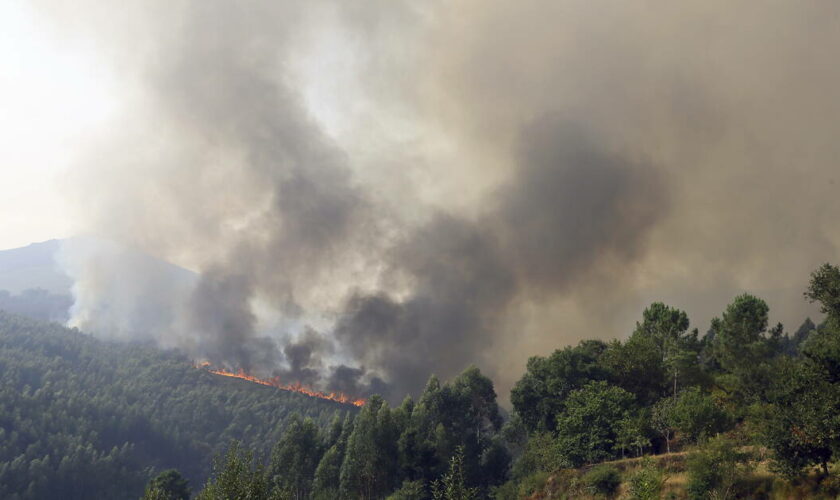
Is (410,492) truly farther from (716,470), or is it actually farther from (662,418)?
(716,470)

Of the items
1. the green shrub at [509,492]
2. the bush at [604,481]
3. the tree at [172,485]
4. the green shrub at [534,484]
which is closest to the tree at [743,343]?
the bush at [604,481]

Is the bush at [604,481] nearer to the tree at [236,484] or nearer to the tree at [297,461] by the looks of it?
the tree at [236,484]

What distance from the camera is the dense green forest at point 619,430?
44969mm

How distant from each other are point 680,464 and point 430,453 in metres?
60.5

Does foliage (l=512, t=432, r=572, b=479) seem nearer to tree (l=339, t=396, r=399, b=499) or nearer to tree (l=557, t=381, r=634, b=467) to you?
tree (l=557, t=381, r=634, b=467)

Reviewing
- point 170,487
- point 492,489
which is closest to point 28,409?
point 170,487

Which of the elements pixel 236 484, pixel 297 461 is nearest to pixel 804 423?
pixel 236 484

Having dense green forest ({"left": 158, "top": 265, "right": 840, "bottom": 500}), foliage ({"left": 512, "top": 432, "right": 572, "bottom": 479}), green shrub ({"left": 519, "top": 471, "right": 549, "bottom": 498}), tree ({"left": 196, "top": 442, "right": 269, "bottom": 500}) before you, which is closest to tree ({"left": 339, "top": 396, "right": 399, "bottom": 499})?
dense green forest ({"left": 158, "top": 265, "right": 840, "bottom": 500})

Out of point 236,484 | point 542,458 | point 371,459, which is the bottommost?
point 236,484

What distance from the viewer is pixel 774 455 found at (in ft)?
151

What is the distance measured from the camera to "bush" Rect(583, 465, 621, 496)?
65.6m

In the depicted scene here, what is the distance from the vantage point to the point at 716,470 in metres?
50.1

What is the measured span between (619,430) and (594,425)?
4209 mm

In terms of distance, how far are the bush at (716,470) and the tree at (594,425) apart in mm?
25525
